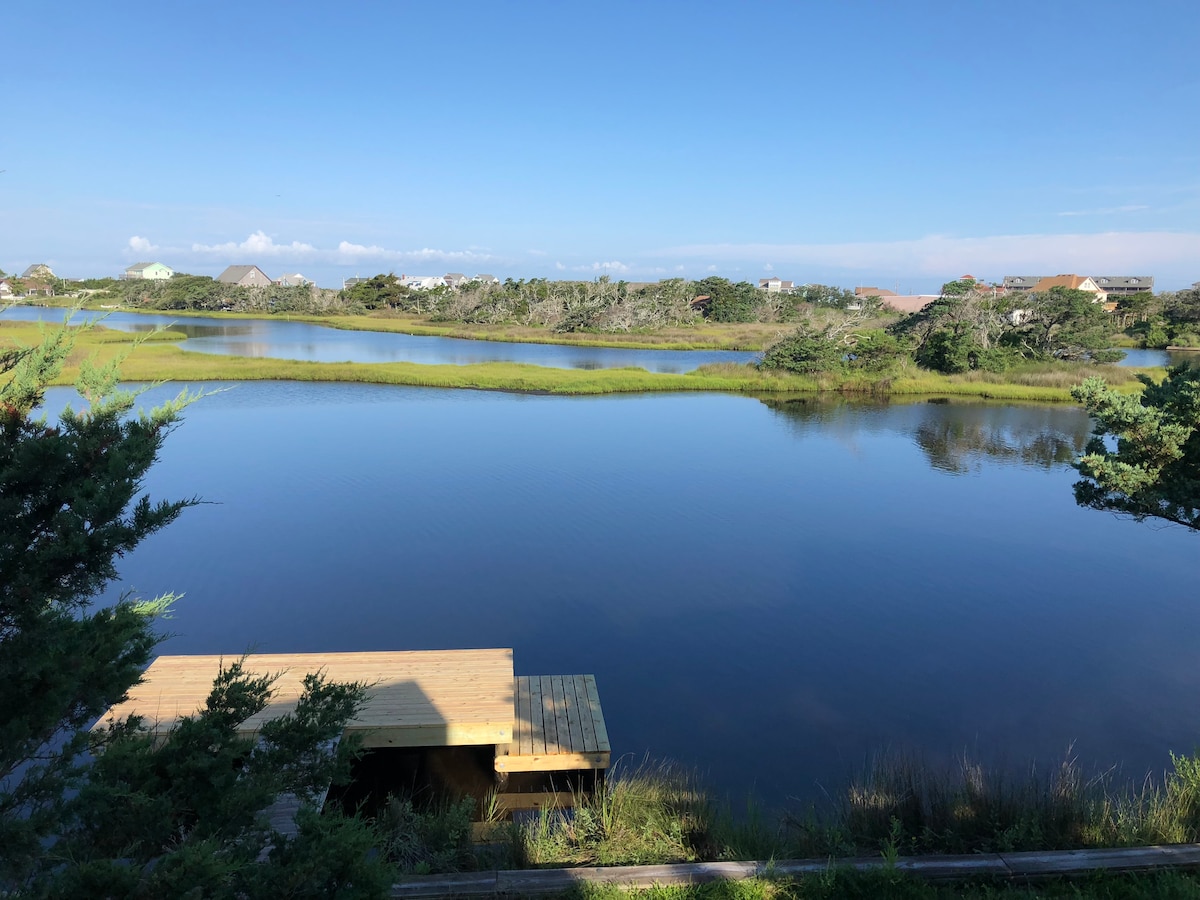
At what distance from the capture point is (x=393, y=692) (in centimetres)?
763

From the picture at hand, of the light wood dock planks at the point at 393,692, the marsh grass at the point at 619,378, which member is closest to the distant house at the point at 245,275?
the marsh grass at the point at 619,378

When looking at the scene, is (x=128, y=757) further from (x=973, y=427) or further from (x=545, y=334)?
(x=545, y=334)

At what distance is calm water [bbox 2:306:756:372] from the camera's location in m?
41.7

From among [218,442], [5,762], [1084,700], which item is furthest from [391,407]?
[5,762]

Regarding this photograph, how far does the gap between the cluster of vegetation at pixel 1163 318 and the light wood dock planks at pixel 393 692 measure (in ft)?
203

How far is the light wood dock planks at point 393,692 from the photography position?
23.1 feet

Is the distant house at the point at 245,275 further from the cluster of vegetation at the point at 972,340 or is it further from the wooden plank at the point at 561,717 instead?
the wooden plank at the point at 561,717

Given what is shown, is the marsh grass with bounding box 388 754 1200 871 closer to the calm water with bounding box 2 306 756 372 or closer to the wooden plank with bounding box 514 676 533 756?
the wooden plank with bounding box 514 676 533 756

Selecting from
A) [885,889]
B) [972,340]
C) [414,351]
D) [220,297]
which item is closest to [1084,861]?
[885,889]

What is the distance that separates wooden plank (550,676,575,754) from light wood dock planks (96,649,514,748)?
51 centimetres

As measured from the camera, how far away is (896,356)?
36.0m

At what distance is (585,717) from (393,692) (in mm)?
1924

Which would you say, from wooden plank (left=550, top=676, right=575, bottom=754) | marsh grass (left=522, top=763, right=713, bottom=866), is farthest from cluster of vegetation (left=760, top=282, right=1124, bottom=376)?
marsh grass (left=522, top=763, right=713, bottom=866)

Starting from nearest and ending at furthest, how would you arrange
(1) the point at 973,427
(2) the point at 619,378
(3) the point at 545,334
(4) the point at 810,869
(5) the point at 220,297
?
(4) the point at 810,869, (1) the point at 973,427, (2) the point at 619,378, (3) the point at 545,334, (5) the point at 220,297
